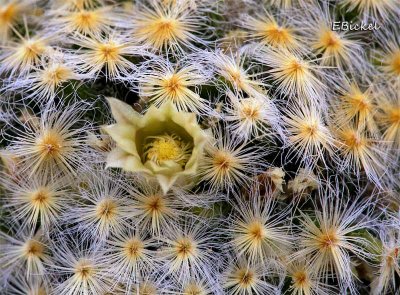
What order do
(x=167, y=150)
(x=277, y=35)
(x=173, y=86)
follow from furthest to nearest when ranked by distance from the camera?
(x=277, y=35) → (x=173, y=86) → (x=167, y=150)

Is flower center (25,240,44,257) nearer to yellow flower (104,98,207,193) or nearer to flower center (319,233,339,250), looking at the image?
yellow flower (104,98,207,193)

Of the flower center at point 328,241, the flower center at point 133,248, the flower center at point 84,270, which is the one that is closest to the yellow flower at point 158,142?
the flower center at point 133,248

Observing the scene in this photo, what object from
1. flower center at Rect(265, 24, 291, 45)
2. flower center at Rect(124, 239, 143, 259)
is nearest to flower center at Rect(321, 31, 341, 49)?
flower center at Rect(265, 24, 291, 45)

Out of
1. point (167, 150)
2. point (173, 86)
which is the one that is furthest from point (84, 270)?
point (173, 86)

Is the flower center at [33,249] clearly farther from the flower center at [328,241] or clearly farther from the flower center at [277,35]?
the flower center at [277,35]

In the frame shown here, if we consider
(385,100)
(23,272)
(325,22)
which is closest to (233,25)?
(325,22)

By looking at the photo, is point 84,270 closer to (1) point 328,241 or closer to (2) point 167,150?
(2) point 167,150

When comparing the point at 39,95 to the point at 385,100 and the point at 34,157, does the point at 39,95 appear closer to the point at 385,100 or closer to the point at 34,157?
the point at 34,157

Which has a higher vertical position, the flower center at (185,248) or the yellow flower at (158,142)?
the yellow flower at (158,142)
